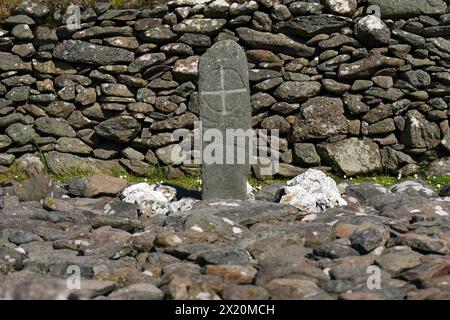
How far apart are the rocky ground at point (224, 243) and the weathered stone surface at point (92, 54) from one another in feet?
7.36

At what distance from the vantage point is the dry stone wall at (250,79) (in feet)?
31.2

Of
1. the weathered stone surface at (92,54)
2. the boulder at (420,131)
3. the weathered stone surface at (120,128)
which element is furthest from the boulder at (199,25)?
the boulder at (420,131)

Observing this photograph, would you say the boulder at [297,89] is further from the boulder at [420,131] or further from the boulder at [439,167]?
the boulder at [439,167]

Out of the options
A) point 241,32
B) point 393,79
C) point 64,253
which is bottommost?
point 64,253

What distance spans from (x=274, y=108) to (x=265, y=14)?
3.96 feet

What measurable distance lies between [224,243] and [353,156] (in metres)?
4.17

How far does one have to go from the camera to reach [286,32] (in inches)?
380

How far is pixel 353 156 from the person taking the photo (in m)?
9.52

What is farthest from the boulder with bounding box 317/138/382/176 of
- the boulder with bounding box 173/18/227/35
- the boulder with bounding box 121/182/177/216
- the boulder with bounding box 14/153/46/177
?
the boulder with bounding box 14/153/46/177

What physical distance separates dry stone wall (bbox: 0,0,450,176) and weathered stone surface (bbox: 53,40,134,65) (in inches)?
0.5

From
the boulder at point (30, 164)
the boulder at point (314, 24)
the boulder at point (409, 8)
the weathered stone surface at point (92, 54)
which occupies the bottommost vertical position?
the boulder at point (30, 164)

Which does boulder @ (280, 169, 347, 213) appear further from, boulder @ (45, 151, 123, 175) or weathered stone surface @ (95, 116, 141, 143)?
boulder @ (45, 151, 123, 175)
